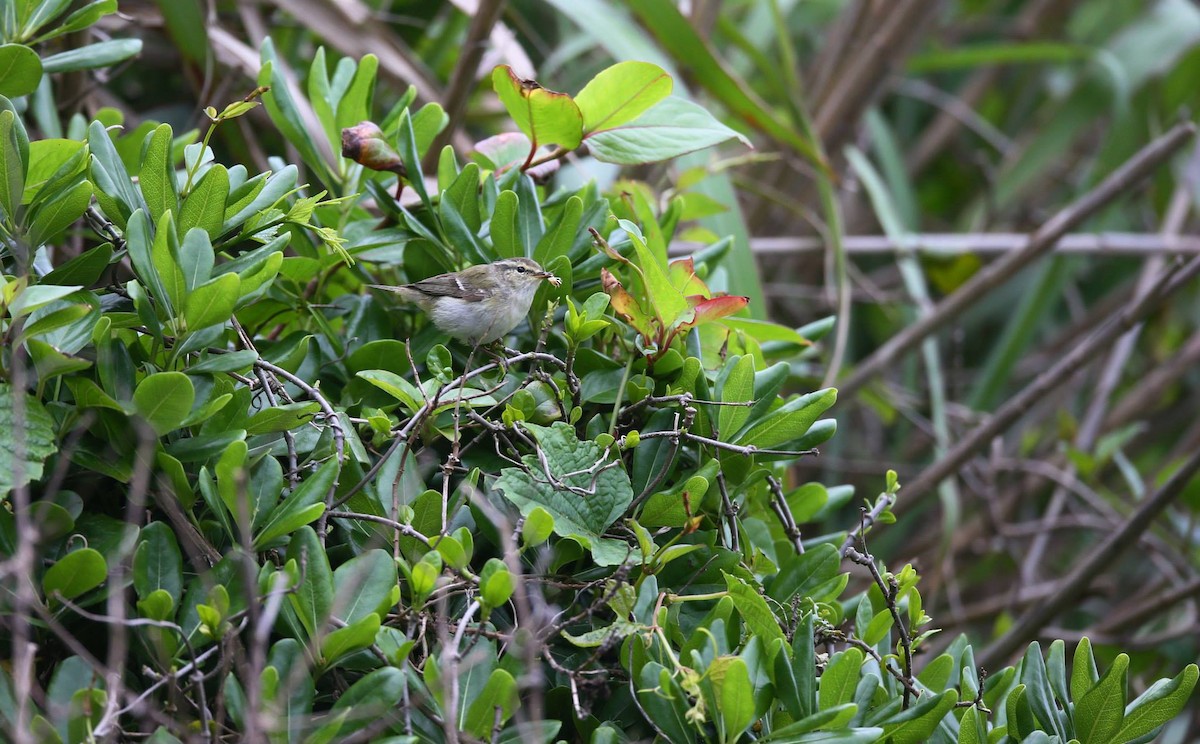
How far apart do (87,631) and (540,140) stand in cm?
99

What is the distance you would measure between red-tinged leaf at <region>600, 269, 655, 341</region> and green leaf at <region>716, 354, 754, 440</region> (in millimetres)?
130

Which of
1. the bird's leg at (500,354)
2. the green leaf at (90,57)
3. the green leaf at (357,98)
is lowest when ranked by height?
the bird's leg at (500,354)

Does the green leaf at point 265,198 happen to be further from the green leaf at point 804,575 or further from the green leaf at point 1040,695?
the green leaf at point 1040,695

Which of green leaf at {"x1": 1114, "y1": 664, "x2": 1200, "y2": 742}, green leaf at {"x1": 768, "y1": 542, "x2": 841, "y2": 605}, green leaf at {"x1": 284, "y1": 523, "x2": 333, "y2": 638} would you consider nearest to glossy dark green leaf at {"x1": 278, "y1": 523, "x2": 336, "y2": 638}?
green leaf at {"x1": 284, "y1": 523, "x2": 333, "y2": 638}

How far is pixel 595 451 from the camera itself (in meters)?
1.33

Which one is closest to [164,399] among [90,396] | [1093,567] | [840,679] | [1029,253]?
[90,396]

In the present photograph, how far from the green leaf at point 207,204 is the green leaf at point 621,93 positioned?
61cm

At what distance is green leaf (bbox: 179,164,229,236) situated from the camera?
130cm

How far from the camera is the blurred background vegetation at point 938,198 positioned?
8.52 ft

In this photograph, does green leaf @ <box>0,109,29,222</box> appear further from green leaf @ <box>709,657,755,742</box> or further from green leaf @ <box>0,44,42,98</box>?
green leaf @ <box>709,657,755,742</box>

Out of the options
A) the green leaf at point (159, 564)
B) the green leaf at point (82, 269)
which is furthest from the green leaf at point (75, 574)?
the green leaf at point (82, 269)

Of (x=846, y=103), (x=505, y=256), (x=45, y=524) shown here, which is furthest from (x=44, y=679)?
(x=846, y=103)

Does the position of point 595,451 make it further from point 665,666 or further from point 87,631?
point 87,631

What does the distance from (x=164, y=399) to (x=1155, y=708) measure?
4.35ft
